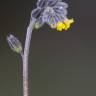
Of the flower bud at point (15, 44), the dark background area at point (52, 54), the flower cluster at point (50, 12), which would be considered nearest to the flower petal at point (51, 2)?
the flower cluster at point (50, 12)

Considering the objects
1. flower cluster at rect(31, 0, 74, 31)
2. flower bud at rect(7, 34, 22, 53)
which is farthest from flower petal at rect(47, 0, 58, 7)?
flower bud at rect(7, 34, 22, 53)

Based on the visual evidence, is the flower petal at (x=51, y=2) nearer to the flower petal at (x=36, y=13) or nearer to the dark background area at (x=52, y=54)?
the flower petal at (x=36, y=13)

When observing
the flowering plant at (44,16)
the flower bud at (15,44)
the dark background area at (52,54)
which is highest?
the flowering plant at (44,16)

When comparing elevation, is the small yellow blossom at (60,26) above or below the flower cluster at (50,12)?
below

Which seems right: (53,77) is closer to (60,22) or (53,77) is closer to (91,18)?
(91,18)

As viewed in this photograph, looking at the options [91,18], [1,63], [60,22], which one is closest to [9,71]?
[1,63]

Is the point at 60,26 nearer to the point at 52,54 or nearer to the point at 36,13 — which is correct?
the point at 36,13

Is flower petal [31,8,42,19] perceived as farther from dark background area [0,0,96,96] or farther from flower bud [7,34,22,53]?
dark background area [0,0,96,96]
